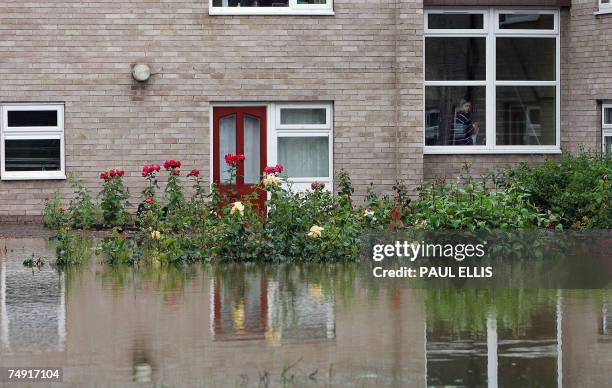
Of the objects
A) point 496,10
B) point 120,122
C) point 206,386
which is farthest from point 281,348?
point 496,10

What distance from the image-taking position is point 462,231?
14.2 m

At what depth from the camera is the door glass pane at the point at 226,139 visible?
2200 centimetres

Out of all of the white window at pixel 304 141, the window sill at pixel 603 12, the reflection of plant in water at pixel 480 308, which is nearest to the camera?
the reflection of plant in water at pixel 480 308

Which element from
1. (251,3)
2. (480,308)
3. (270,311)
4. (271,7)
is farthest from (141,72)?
(480,308)

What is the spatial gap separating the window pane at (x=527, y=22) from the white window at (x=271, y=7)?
3.23 metres

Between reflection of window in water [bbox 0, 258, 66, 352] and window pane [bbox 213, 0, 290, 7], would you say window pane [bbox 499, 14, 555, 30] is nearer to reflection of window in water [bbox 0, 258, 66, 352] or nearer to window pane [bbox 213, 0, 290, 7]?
window pane [bbox 213, 0, 290, 7]

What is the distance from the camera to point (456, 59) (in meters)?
22.6

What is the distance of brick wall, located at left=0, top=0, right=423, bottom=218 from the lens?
70.1 feet

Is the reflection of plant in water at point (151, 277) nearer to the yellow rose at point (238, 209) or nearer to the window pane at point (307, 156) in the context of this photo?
the yellow rose at point (238, 209)

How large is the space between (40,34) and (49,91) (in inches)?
37.3

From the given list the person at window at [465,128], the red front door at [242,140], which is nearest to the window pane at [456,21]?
the person at window at [465,128]

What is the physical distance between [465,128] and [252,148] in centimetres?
380

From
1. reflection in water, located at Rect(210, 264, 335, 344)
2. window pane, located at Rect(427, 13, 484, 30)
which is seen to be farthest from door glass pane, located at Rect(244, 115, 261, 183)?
reflection in water, located at Rect(210, 264, 335, 344)

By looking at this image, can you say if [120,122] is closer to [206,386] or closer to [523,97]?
[523,97]
